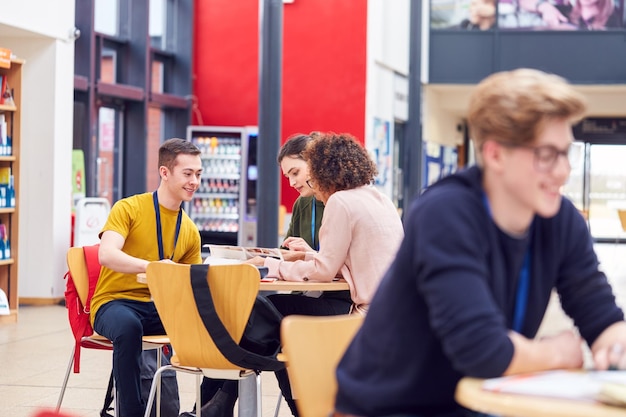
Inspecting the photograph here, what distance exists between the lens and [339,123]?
569 inches

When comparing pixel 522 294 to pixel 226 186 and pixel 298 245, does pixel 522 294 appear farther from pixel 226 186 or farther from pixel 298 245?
pixel 226 186

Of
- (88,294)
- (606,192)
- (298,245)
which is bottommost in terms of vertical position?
(88,294)

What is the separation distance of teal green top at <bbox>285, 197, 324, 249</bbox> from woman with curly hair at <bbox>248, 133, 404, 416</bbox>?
2.18 ft

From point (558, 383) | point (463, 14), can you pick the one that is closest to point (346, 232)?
point (558, 383)

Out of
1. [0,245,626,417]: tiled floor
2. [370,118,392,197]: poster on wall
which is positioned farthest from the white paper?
[370,118,392,197]: poster on wall

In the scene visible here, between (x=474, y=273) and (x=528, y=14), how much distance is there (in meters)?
17.1

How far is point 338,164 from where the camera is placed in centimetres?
420

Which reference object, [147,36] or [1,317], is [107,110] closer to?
[147,36]

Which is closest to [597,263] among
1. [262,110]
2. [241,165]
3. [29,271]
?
[262,110]

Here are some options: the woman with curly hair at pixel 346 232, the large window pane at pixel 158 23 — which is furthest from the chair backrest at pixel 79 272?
the large window pane at pixel 158 23

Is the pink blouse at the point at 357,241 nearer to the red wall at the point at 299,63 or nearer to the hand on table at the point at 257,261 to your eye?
the hand on table at the point at 257,261

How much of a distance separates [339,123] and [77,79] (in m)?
4.30

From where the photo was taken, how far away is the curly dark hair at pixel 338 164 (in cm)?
419

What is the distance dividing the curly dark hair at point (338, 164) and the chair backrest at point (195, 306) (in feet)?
2.02
